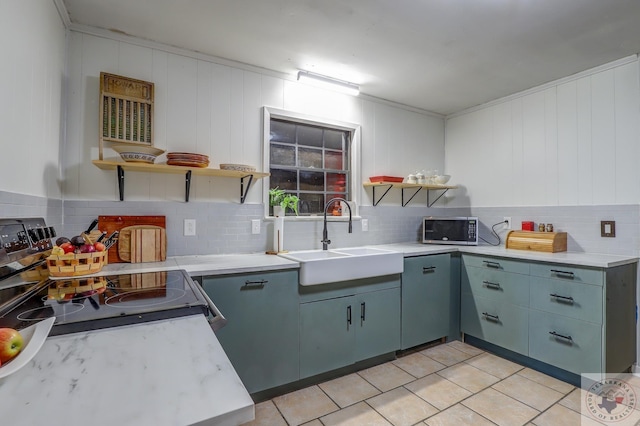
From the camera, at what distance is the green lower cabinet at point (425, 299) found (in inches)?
103

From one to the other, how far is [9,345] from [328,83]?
2558mm

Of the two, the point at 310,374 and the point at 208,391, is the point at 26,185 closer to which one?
the point at 208,391

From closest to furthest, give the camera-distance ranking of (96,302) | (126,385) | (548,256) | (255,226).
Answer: (126,385), (96,302), (548,256), (255,226)

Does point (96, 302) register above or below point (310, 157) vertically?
below

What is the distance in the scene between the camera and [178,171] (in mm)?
2186

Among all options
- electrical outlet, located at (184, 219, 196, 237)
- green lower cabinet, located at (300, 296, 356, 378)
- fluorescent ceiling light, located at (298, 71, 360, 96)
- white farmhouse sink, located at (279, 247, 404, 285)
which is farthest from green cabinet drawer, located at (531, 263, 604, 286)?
electrical outlet, located at (184, 219, 196, 237)

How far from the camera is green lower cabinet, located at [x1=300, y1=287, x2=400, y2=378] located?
2.14 meters

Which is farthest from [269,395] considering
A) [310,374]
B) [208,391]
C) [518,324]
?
[518,324]

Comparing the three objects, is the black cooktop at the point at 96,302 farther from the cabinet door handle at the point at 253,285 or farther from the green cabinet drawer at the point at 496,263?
the green cabinet drawer at the point at 496,263

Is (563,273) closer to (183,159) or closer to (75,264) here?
(183,159)

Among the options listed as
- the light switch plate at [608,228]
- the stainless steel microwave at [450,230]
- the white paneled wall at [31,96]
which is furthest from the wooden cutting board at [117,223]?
the light switch plate at [608,228]

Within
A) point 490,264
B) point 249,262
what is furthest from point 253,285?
point 490,264

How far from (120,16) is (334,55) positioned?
4.47ft

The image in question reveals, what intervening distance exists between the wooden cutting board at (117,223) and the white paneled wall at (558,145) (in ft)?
10.1
